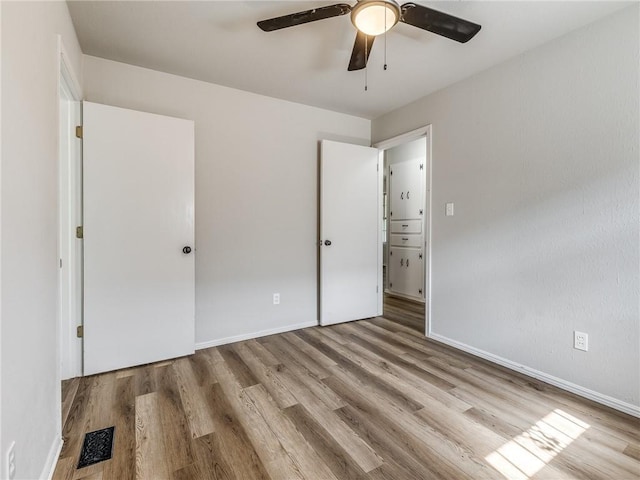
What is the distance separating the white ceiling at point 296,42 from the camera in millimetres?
1892

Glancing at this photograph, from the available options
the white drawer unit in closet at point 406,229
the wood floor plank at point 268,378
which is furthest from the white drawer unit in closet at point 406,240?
the wood floor plank at point 268,378

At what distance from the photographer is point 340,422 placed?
68.9 inches

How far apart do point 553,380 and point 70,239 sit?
360cm

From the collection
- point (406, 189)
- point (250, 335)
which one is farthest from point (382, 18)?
point (406, 189)

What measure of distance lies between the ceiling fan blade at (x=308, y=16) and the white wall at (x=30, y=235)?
104cm

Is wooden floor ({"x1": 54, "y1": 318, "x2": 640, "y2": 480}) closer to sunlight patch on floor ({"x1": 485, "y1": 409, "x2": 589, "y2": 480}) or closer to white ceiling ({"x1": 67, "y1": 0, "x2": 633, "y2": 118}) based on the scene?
sunlight patch on floor ({"x1": 485, "y1": 409, "x2": 589, "y2": 480})

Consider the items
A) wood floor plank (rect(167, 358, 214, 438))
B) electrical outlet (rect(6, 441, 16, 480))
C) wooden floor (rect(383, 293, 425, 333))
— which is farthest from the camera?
wooden floor (rect(383, 293, 425, 333))

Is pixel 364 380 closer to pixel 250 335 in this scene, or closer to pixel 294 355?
pixel 294 355

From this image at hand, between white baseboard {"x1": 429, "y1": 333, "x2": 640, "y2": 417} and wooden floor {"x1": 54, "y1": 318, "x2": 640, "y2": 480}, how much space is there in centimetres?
7

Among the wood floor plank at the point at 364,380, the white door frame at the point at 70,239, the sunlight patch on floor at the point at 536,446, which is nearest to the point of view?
the sunlight patch on floor at the point at 536,446

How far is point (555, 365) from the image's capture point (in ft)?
7.16

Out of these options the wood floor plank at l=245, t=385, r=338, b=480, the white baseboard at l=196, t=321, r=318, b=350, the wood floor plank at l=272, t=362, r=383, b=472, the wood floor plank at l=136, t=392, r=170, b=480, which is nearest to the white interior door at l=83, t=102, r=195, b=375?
the white baseboard at l=196, t=321, r=318, b=350

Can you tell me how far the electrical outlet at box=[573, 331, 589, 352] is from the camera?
6.68ft

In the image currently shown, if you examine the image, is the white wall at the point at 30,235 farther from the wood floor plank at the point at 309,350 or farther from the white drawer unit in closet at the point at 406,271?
the white drawer unit in closet at the point at 406,271
